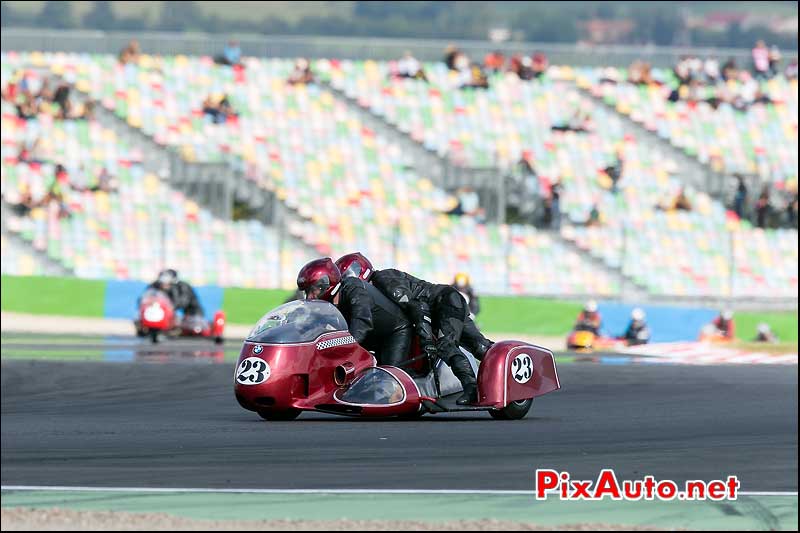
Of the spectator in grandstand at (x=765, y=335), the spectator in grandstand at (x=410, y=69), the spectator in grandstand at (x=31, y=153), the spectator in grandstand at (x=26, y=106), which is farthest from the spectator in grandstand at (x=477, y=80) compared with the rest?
the spectator in grandstand at (x=765, y=335)

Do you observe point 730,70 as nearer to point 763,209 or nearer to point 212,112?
point 763,209

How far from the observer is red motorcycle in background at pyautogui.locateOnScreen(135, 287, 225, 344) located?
958 inches

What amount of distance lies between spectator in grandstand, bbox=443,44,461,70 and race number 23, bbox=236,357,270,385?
31.9m

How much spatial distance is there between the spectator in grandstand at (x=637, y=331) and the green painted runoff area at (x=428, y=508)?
19633 mm

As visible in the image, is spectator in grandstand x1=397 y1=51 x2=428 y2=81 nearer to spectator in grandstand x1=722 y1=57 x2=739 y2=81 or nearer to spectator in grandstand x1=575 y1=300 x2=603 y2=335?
spectator in grandstand x1=722 y1=57 x2=739 y2=81

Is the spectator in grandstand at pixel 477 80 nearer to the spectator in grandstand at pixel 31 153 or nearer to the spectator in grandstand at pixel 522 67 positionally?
the spectator in grandstand at pixel 522 67

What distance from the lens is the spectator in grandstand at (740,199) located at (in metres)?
37.3

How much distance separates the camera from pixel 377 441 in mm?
9984

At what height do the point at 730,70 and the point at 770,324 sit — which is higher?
the point at 730,70

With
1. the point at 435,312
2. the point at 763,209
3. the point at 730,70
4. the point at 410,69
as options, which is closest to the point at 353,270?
the point at 435,312

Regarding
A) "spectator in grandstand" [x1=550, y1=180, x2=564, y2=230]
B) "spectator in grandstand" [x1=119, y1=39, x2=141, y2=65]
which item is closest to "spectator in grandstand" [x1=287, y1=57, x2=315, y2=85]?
"spectator in grandstand" [x1=119, y1=39, x2=141, y2=65]

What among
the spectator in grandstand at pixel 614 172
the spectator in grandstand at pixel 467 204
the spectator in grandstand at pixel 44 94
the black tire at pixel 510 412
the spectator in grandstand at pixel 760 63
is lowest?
the black tire at pixel 510 412

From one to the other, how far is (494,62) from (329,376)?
3260cm

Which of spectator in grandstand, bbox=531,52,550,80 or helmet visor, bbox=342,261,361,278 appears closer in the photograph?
helmet visor, bbox=342,261,361,278
